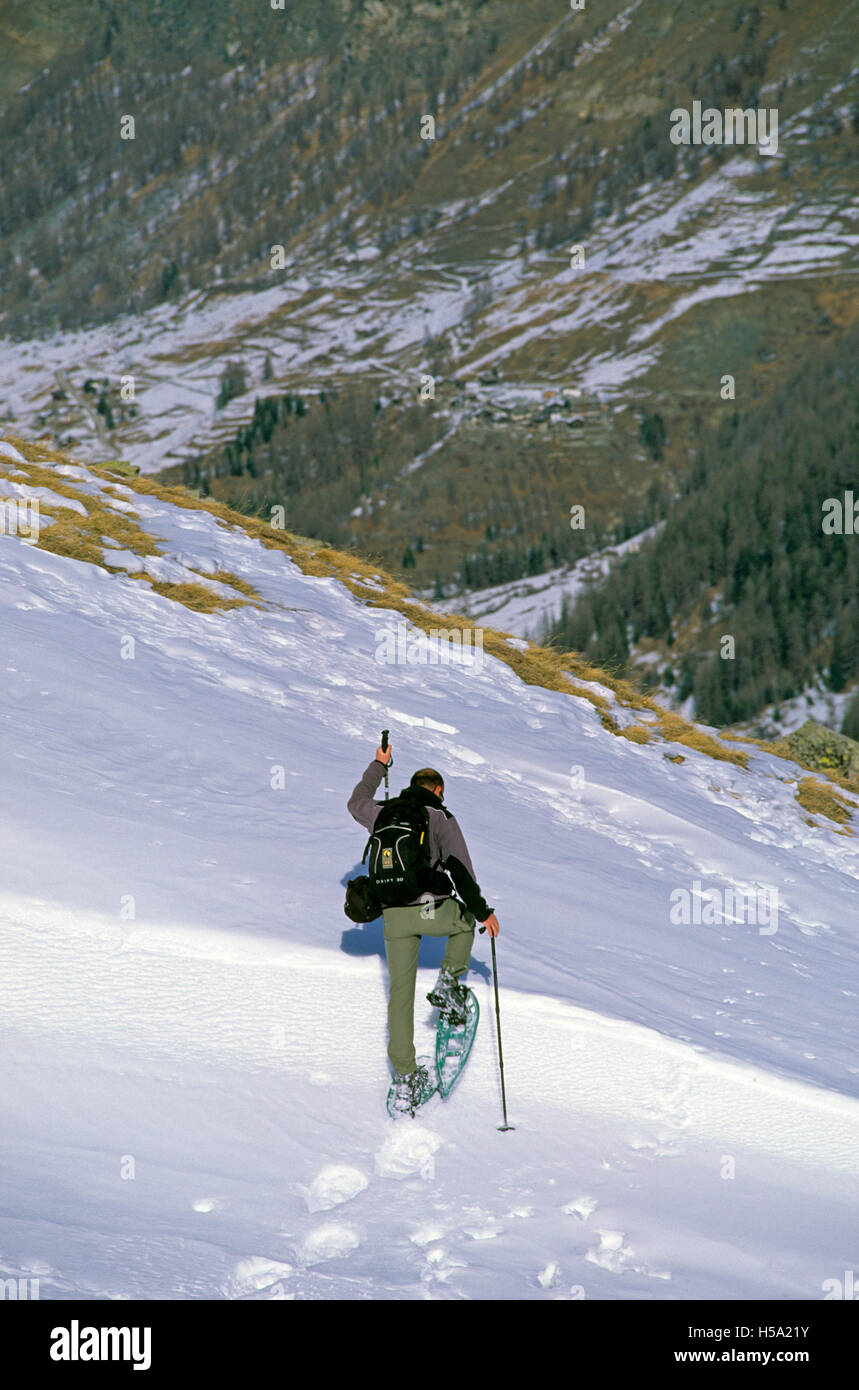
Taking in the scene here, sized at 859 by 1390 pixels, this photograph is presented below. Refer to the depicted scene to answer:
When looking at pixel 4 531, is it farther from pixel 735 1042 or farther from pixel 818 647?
pixel 818 647

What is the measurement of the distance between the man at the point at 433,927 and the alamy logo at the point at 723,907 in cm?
422

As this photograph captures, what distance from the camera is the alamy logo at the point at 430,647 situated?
17547mm

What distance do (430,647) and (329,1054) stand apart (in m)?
12.4

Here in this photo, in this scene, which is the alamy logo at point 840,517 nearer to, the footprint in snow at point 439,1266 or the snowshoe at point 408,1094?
the snowshoe at point 408,1094

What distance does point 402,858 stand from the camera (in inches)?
245

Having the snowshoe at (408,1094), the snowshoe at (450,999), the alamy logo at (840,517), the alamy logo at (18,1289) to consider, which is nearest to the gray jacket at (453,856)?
the snowshoe at (450,999)

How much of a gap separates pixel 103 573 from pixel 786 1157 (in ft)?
40.6

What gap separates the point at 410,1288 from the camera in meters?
4.93

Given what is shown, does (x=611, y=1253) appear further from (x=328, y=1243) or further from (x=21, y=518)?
(x=21, y=518)

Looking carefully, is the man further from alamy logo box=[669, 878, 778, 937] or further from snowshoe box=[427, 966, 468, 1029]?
alamy logo box=[669, 878, 778, 937]

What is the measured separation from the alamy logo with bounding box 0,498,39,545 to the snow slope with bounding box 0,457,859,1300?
4322 mm

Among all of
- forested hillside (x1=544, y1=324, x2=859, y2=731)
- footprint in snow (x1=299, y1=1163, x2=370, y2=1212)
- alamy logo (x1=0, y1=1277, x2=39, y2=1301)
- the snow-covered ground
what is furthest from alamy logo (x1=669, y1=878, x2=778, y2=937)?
the snow-covered ground
